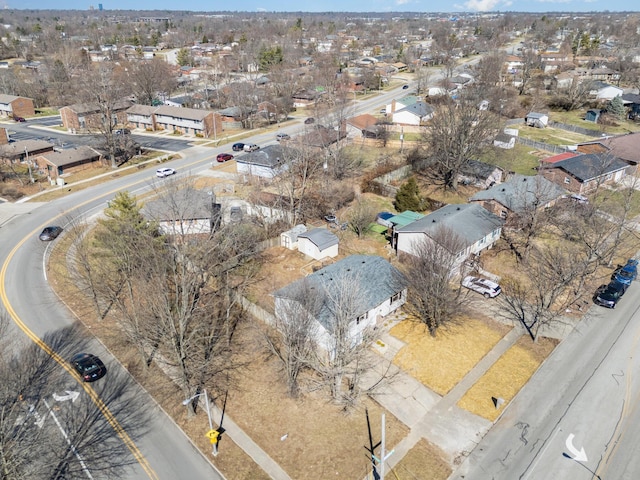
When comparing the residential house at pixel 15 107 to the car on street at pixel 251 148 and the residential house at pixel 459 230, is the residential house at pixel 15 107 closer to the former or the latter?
the car on street at pixel 251 148

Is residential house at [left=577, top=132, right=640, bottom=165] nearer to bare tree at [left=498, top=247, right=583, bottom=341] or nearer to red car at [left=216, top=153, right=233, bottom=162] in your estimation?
bare tree at [left=498, top=247, right=583, bottom=341]

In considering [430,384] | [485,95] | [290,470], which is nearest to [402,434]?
[430,384]

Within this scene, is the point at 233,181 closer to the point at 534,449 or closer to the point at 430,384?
the point at 430,384

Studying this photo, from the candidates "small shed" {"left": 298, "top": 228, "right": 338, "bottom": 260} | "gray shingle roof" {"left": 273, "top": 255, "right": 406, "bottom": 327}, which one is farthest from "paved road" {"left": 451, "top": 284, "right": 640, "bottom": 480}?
"small shed" {"left": 298, "top": 228, "right": 338, "bottom": 260}

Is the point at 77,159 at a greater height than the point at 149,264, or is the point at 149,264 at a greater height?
the point at 149,264

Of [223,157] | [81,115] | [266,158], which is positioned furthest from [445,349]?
[81,115]

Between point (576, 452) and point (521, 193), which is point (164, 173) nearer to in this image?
point (521, 193)
